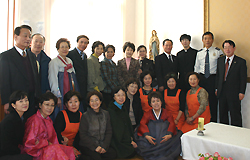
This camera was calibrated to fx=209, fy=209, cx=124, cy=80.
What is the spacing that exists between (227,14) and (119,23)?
304cm

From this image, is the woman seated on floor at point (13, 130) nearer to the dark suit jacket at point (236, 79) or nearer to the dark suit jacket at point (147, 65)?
the dark suit jacket at point (147, 65)

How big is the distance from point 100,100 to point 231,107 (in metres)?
2.36

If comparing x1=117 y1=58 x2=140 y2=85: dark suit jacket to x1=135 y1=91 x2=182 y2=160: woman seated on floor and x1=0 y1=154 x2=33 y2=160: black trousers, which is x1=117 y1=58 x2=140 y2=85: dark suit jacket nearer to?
x1=135 y1=91 x2=182 y2=160: woman seated on floor

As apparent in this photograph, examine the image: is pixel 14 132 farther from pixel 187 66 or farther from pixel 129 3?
pixel 129 3

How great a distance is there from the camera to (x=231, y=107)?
12.1ft

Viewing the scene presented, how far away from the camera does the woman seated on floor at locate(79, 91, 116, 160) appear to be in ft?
8.90

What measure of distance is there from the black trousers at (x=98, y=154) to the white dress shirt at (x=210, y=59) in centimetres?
242

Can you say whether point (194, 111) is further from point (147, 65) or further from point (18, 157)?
point (18, 157)

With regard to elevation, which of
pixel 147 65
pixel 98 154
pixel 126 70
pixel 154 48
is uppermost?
pixel 154 48

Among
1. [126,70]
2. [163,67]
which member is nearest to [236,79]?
[163,67]

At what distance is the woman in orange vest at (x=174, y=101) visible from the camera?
12.0 feet

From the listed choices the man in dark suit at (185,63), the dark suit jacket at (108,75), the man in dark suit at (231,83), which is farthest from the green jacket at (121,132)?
the man in dark suit at (231,83)

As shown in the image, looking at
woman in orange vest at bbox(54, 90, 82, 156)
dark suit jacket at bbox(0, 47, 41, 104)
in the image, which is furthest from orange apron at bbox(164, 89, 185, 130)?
dark suit jacket at bbox(0, 47, 41, 104)

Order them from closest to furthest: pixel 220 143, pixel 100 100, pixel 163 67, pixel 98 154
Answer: pixel 220 143 → pixel 98 154 → pixel 100 100 → pixel 163 67
